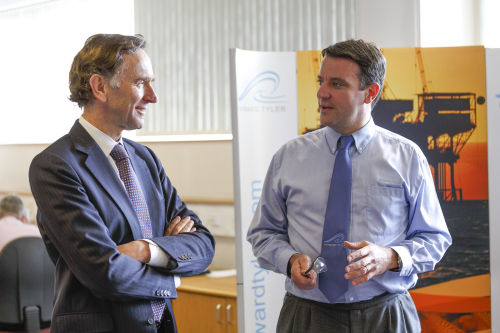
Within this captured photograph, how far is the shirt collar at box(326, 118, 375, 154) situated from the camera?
1.65 meters

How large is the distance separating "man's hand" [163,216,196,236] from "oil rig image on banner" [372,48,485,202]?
4.17 ft

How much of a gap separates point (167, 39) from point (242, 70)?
6.54 ft

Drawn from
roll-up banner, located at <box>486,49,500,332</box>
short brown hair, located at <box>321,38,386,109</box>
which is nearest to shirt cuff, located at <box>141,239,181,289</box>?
short brown hair, located at <box>321,38,386,109</box>

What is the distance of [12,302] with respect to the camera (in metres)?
2.95

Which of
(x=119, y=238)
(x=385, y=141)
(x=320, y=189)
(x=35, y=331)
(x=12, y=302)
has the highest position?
(x=385, y=141)

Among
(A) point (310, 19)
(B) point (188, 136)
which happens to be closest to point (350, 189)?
(A) point (310, 19)

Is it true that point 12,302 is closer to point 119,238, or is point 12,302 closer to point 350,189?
point 119,238

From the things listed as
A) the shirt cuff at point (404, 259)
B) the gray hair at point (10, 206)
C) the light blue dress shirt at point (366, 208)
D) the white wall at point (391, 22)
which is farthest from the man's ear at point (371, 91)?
the gray hair at point (10, 206)

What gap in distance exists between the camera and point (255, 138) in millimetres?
2475

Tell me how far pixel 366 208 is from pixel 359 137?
10.9 inches

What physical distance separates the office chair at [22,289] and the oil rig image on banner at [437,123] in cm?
244

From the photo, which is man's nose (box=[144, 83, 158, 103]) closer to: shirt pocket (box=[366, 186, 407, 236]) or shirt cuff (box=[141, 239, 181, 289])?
shirt cuff (box=[141, 239, 181, 289])

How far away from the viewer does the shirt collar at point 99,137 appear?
1543 millimetres

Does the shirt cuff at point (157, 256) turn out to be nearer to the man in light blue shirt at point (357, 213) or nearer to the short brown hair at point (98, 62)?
the man in light blue shirt at point (357, 213)
